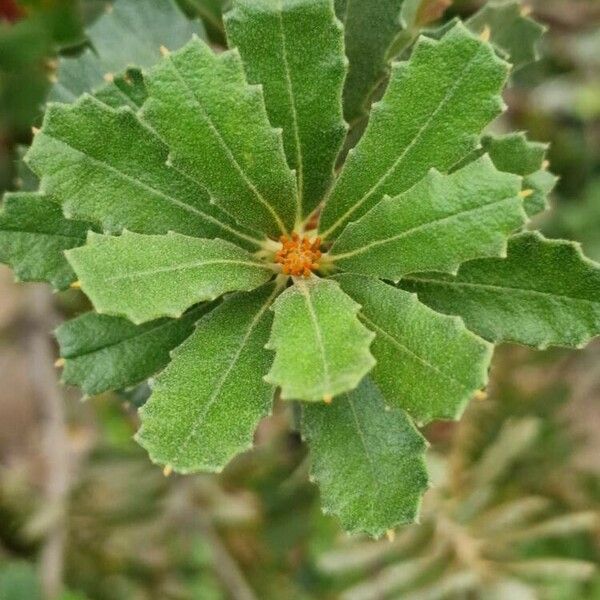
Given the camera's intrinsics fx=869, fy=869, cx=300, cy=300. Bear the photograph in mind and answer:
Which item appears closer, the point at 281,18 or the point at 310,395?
the point at 310,395

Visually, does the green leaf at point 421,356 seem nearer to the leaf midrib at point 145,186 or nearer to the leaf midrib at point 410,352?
the leaf midrib at point 410,352

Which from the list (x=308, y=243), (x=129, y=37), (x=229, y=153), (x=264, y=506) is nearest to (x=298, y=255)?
(x=308, y=243)

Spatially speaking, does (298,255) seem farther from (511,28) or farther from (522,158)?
(511,28)

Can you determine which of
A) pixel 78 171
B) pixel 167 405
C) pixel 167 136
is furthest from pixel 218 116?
pixel 167 405

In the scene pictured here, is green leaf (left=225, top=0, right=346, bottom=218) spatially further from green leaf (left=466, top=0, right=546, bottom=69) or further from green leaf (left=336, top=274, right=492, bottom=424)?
green leaf (left=466, top=0, right=546, bottom=69)

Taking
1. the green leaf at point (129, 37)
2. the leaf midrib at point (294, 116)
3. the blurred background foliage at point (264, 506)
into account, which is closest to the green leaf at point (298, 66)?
the leaf midrib at point (294, 116)

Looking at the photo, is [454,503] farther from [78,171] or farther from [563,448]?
[78,171]

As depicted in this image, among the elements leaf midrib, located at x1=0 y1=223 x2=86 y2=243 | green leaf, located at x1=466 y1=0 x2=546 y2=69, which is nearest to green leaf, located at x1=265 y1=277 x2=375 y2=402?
leaf midrib, located at x1=0 y1=223 x2=86 y2=243

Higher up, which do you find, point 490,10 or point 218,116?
point 490,10
